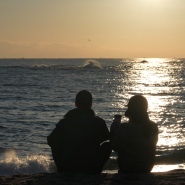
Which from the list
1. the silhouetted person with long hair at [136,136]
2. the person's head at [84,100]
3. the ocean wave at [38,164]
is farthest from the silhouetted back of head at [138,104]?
the ocean wave at [38,164]

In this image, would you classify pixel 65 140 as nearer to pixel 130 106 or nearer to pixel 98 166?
pixel 98 166

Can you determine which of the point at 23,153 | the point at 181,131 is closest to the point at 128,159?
the point at 23,153

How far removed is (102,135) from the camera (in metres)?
4.33

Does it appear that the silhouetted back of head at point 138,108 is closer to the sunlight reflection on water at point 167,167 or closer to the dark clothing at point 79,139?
the dark clothing at point 79,139

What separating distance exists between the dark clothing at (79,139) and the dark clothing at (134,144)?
0.28m

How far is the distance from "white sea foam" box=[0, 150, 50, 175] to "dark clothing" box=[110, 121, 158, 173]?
12.2 feet

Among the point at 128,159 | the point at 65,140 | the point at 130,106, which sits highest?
the point at 130,106

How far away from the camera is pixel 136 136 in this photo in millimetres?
4152

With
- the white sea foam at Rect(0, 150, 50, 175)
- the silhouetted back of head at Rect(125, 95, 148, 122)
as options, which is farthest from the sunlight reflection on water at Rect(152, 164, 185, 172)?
the silhouetted back of head at Rect(125, 95, 148, 122)

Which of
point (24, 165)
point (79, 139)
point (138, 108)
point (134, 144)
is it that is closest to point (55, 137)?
point (79, 139)

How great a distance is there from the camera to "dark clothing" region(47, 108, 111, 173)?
4.19 metres

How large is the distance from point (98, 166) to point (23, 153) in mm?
5047

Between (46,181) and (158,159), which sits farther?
(158,159)

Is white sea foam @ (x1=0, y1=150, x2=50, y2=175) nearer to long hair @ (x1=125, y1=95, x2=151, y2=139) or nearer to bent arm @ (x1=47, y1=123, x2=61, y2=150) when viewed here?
bent arm @ (x1=47, y1=123, x2=61, y2=150)
